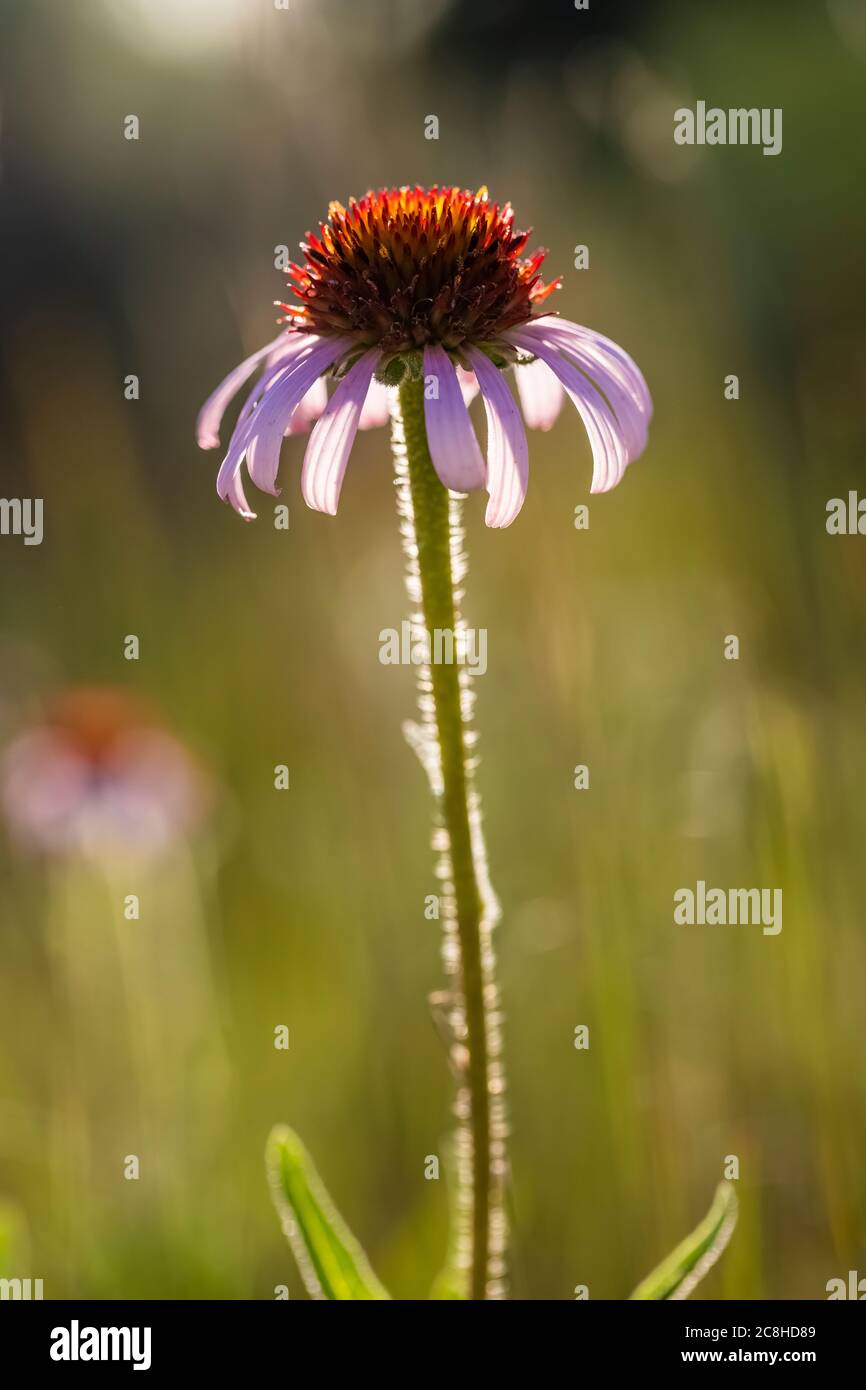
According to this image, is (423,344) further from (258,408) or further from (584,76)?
(584,76)

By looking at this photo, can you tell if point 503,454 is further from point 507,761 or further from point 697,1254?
point 507,761

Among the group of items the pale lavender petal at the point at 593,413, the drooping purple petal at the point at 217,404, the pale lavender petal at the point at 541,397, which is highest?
the pale lavender petal at the point at 541,397

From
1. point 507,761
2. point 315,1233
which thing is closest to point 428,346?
point 315,1233

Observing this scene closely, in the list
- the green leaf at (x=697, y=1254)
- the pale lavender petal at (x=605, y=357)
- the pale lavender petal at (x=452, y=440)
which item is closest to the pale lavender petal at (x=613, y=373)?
the pale lavender petal at (x=605, y=357)

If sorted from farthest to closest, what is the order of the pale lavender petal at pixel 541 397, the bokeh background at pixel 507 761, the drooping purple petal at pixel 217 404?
the bokeh background at pixel 507 761
the pale lavender petal at pixel 541 397
the drooping purple petal at pixel 217 404

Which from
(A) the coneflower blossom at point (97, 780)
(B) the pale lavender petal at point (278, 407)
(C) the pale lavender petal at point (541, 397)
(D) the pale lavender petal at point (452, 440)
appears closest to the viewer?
(D) the pale lavender petal at point (452, 440)

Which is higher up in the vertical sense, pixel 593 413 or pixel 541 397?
pixel 541 397

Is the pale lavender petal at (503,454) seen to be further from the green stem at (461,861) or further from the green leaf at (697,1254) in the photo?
the green leaf at (697,1254)
